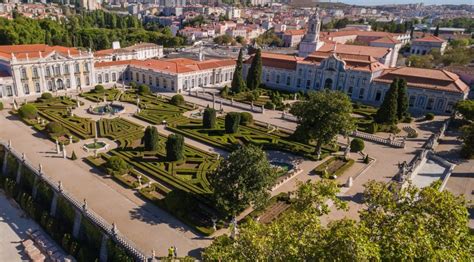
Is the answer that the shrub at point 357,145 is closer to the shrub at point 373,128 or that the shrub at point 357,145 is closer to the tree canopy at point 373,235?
the shrub at point 373,128

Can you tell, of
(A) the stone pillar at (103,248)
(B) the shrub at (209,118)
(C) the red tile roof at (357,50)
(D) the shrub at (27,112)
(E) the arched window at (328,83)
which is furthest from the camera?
(C) the red tile roof at (357,50)

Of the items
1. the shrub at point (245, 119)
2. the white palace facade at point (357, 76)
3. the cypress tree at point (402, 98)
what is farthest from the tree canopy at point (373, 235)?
the white palace facade at point (357, 76)

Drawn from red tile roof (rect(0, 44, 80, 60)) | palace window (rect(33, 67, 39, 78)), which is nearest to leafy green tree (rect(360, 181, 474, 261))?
palace window (rect(33, 67, 39, 78))

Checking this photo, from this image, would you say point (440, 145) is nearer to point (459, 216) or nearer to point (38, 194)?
point (459, 216)

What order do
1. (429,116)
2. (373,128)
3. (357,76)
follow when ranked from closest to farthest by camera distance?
(373,128) → (429,116) → (357,76)

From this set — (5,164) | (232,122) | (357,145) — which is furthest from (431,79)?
(5,164)

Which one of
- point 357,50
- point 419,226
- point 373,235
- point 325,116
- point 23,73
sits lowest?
point 23,73

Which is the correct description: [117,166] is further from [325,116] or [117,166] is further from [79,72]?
[79,72]
